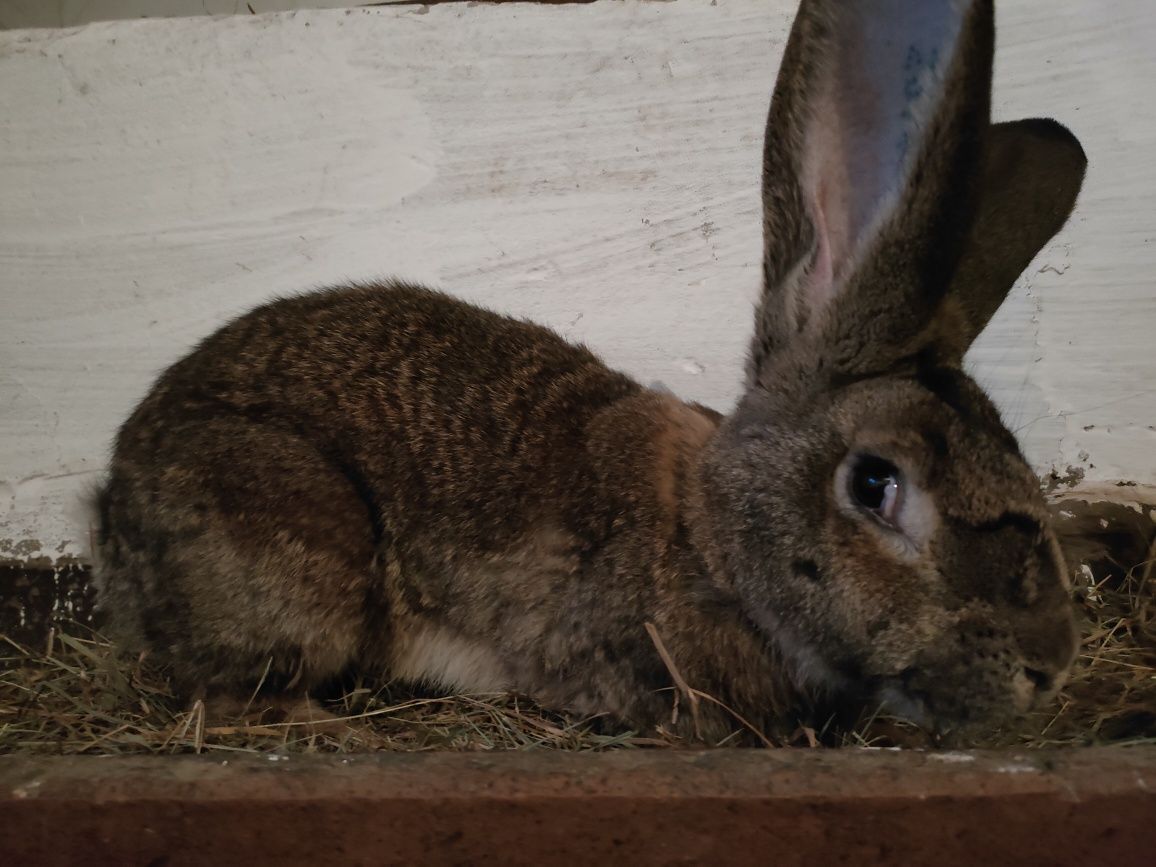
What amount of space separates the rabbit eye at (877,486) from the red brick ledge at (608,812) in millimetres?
403

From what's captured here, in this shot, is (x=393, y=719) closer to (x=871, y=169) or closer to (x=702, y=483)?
(x=702, y=483)

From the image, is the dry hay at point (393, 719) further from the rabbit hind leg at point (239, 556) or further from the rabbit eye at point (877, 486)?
the rabbit eye at point (877, 486)

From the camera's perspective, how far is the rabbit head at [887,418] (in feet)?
5.02

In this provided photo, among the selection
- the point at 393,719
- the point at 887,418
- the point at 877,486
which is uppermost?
the point at 887,418

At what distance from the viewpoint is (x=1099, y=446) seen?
2.66 metres

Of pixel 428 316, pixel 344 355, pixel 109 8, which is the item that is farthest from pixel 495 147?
pixel 109 8

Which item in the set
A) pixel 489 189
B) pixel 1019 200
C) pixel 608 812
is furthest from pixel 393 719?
pixel 1019 200

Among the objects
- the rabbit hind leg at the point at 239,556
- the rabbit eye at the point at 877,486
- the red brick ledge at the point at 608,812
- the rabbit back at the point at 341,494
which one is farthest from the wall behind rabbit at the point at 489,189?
the red brick ledge at the point at 608,812

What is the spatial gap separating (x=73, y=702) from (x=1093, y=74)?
2.81 m

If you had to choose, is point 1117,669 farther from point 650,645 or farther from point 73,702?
point 73,702

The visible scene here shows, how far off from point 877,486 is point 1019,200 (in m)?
0.77

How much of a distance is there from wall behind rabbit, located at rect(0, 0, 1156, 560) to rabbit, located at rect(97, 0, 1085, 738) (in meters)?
0.48

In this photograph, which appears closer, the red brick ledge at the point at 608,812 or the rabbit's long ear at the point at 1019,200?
the red brick ledge at the point at 608,812

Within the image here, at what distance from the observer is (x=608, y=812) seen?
52.6 inches
